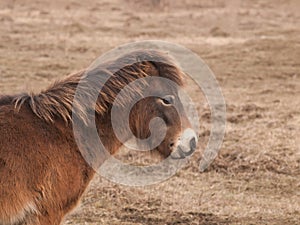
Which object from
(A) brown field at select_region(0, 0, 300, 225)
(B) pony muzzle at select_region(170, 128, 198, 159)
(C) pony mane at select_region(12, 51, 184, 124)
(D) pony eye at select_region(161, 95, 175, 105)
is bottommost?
(A) brown field at select_region(0, 0, 300, 225)

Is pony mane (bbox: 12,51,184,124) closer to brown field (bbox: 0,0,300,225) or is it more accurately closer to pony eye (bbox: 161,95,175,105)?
pony eye (bbox: 161,95,175,105)

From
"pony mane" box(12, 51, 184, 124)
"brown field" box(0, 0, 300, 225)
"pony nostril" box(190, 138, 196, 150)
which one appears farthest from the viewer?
"brown field" box(0, 0, 300, 225)

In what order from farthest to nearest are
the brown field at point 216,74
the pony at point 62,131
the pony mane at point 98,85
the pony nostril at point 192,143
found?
the brown field at point 216,74, the pony nostril at point 192,143, the pony mane at point 98,85, the pony at point 62,131

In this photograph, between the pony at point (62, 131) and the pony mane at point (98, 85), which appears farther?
the pony mane at point (98, 85)

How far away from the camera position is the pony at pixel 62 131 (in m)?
4.18

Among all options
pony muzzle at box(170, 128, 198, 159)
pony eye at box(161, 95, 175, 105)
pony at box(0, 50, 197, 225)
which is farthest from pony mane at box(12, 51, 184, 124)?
pony muzzle at box(170, 128, 198, 159)

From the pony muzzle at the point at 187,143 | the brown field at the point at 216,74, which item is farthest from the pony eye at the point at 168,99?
the brown field at the point at 216,74

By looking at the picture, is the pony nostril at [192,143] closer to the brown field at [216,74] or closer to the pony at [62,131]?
the pony at [62,131]

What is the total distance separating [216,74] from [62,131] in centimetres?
917

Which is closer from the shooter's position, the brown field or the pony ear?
the pony ear

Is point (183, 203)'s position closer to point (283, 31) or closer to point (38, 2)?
point (283, 31)

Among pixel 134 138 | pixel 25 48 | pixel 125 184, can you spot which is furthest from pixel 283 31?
pixel 134 138

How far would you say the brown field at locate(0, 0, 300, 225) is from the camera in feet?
21.4

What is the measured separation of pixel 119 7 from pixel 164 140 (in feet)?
61.4
